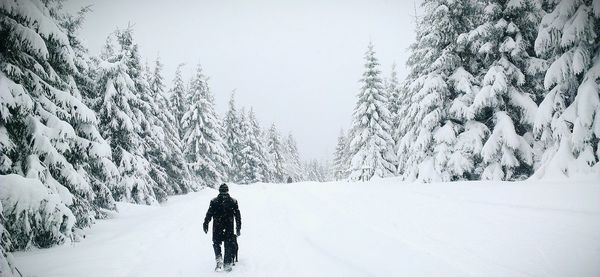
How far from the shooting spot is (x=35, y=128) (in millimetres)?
8906

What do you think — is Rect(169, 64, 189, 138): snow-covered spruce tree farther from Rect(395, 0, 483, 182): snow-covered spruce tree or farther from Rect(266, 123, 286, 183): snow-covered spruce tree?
Rect(395, 0, 483, 182): snow-covered spruce tree

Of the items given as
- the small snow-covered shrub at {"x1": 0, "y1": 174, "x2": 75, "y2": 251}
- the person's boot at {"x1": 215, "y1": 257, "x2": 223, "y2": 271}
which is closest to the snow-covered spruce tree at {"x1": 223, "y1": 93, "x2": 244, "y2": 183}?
the small snow-covered shrub at {"x1": 0, "y1": 174, "x2": 75, "y2": 251}

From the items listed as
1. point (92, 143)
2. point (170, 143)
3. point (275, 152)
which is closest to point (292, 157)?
point (275, 152)

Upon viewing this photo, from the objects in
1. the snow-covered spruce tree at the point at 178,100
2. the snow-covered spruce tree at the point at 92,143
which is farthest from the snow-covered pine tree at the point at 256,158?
the snow-covered spruce tree at the point at 92,143

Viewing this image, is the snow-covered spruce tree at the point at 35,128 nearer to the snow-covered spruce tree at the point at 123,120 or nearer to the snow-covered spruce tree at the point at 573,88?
the snow-covered spruce tree at the point at 123,120

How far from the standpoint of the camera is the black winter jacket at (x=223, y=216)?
27.0 ft

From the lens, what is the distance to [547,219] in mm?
8016

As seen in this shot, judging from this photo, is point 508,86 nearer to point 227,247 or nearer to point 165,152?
point 227,247

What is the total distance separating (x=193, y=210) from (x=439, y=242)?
13330mm

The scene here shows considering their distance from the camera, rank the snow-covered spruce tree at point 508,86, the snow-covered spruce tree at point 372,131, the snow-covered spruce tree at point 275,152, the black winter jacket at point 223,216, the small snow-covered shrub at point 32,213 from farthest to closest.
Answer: the snow-covered spruce tree at point 275,152
the snow-covered spruce tree at point 372,131
the snow-covered spruce tree at point 508,86
the black winter jacket at point 223,216
the small snow-covered shrub at point 32,213

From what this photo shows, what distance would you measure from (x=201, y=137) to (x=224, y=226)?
2828cm

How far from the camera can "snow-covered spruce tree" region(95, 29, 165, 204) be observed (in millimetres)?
18500

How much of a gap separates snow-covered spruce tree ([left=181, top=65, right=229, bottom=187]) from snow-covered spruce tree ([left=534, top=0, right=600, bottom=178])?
1201 inches

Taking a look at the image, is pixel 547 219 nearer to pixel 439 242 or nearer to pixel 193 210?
pixel 439 242
